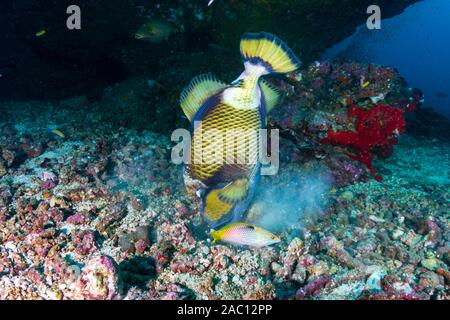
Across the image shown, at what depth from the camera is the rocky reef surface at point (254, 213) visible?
296cm

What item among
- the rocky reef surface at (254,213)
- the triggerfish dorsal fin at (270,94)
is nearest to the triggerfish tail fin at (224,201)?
the triggerfish dorsal fin at (270,94)

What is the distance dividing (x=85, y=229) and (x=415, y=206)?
446cm

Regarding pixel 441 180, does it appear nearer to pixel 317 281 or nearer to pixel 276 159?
pixel 276 159

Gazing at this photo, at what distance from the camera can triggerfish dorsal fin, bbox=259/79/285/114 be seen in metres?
2.47

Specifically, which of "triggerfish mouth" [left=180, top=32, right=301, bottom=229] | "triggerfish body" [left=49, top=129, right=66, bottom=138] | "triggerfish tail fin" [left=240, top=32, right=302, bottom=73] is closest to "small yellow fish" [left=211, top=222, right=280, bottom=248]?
"triggerfish mouth" [left=180, top=32, right=301, bottom=229]

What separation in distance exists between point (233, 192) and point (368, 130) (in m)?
3.95

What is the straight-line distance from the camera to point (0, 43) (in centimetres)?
836

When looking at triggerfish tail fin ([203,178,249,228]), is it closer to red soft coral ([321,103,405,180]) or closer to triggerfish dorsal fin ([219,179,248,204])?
triggerfish dorsal fin ([219,179,248,204])

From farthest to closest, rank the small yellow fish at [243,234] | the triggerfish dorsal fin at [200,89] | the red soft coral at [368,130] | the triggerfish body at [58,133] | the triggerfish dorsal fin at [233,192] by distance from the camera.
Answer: the triggerfish body at [58,133] → the red soft coral at [368,130] → the small yellow fish at [243,234] → the triggerfish dorsal fin at [200,89] → the triggerfish dorsal fin at [233,192]

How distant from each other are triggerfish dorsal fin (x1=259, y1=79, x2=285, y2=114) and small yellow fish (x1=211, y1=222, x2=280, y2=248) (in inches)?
44.5

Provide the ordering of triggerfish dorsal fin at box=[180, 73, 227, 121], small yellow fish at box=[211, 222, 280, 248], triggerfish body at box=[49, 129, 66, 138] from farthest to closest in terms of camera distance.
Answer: triggerfish body at box=[49, 129, 66, 138], small yellow fish at box=[211, 222, 280, 248], triggerfish dorsal fin at box=[180, 73, 227, 121]

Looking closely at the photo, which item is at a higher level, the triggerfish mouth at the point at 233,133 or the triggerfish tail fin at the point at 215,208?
the triggerfish mouth at the point at 233,133

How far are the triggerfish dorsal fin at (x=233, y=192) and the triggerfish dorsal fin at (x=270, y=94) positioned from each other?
0.76 metres

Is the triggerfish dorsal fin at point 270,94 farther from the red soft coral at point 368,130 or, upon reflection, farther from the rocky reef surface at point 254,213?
the red soft coral at point 368,130
